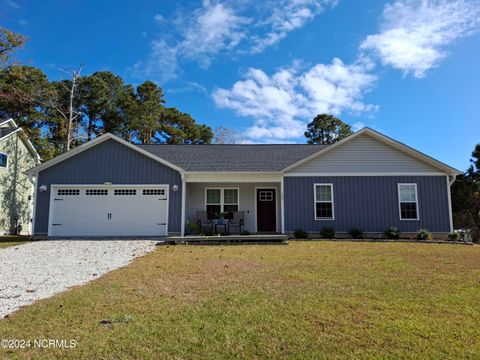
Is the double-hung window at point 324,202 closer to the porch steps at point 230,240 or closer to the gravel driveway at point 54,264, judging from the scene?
the porch steps at point 230,240

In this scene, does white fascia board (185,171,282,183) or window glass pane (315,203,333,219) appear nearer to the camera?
window glass pane (315,203,333,219)

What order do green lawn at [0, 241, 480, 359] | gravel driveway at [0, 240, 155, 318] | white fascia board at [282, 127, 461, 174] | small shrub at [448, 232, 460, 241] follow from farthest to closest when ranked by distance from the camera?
1. white fascia board at [282, 127, 461, 174]
2. small shrub at [448, 232, 460, 241]
3. gravel driveway at [0, 240, 155, 318]
4. green lawn at [0, 241, 480, 359]

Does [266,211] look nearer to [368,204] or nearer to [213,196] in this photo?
[213,196]

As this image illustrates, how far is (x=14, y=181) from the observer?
20.5m

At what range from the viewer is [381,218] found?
1469cm

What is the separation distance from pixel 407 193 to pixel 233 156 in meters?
8.11

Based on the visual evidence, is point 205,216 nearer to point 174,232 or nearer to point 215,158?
point 174,232

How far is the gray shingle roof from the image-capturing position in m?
15.7

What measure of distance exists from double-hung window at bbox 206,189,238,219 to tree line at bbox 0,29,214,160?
16286 mm

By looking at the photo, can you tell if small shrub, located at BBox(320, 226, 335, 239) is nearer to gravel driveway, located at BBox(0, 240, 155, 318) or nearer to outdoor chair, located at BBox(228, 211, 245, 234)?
outdoor chair, located at BBox(228, 211, 245, 234)

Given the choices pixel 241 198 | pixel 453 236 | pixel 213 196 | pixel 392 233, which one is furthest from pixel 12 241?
pixel 453 236

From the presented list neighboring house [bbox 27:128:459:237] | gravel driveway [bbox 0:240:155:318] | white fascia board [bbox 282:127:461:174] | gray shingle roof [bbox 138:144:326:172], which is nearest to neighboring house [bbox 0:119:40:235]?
neighboring house [bbox 27:128:459:237]

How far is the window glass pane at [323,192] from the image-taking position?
590 inches

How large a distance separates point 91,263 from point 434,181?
13.7 m
